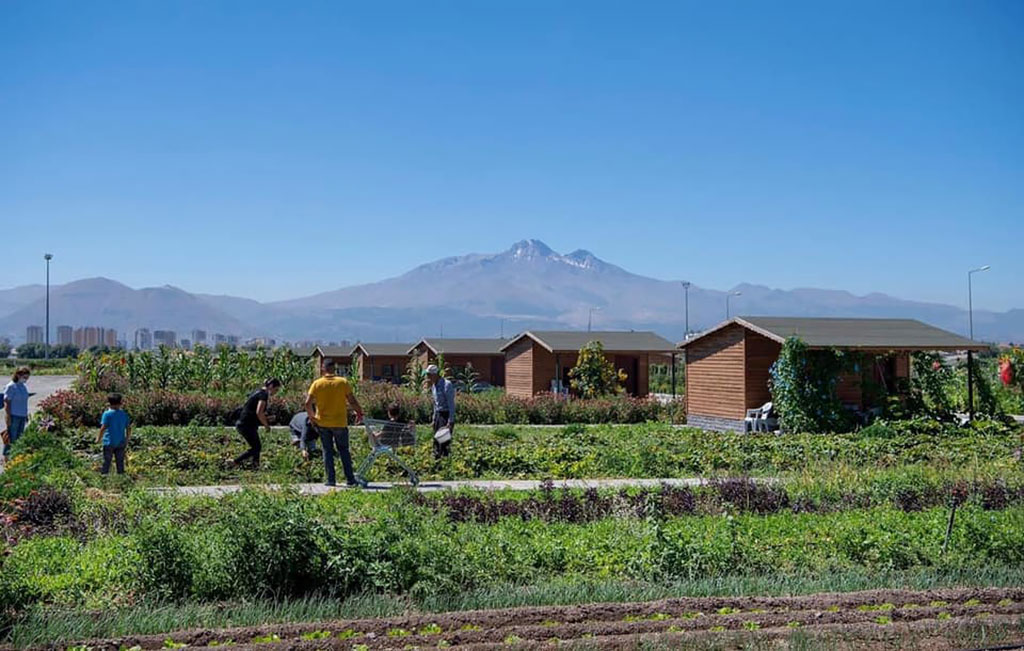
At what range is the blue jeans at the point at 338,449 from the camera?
13.8 metres

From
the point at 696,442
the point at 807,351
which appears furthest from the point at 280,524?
the point at 807,351

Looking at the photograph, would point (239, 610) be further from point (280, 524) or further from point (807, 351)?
point (807, 351)

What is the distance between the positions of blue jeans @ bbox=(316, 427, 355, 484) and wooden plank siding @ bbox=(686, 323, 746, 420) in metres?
15.7

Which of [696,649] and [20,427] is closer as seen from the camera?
[696,649]

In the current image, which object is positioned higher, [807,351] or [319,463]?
[807,351]

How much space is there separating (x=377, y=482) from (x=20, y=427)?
23.7 feet

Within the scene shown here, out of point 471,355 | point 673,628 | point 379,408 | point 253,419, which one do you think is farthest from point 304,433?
point 471,355

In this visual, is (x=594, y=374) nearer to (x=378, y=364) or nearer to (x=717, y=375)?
(x=717, y=375)

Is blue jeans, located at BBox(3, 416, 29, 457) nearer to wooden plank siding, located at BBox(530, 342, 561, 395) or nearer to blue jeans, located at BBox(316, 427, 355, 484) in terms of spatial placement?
blue jeans, located at BBox(316, 427, 355, 484)

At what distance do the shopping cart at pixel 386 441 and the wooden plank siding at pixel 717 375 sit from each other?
14.9 m

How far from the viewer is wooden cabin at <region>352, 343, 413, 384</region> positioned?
60312 millimetres

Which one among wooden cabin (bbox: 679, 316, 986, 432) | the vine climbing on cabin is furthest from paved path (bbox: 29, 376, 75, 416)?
the vine climbing on cabin

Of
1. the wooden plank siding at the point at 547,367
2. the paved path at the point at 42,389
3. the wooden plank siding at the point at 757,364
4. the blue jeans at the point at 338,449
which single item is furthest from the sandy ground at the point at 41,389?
the wooden plank siding at the point at 757,364

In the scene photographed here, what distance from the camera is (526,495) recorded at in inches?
485
